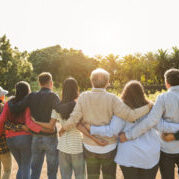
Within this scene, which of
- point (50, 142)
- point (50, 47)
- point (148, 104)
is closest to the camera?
point (148, 104)

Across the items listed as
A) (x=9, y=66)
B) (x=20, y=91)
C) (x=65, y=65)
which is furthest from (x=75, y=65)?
(x=20, y=91)

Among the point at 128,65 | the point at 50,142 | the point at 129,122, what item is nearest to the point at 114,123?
the point at 129,122

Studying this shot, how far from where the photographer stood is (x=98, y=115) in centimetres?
284

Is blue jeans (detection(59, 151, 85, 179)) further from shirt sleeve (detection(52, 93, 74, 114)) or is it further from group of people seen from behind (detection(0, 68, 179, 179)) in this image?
shirt sleeve (detection(52, 93, 74, 114))

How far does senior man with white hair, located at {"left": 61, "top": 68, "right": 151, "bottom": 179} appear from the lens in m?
2.81

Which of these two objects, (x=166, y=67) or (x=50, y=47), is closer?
(x=166, y=67)

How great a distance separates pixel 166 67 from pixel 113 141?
121 feet

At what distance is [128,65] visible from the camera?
43500mm

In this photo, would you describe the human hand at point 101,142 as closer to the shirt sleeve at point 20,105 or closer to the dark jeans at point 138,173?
the dark jeans at point 138,173

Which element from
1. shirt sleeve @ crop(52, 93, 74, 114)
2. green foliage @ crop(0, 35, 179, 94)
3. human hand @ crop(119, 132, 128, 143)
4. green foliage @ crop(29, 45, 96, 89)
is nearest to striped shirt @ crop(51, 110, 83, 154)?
shirt sleeve @ crop(52, 93, 74, 114)

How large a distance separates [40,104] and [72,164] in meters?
0.95

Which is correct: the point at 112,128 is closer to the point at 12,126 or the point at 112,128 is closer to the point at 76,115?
the point at 76,115

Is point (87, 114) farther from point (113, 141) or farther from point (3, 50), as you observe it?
point (3, 50)

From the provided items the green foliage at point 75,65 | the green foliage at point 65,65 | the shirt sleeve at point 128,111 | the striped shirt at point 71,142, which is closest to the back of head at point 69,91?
the striped shirt at point 71,142
